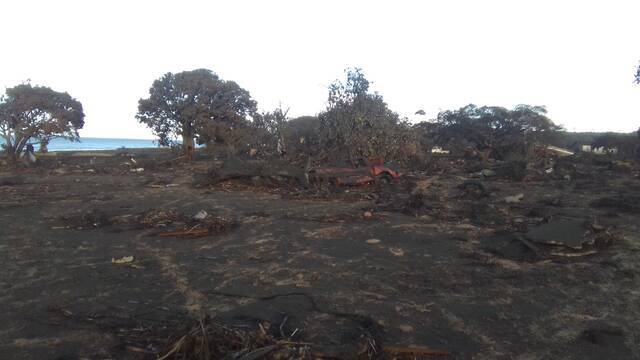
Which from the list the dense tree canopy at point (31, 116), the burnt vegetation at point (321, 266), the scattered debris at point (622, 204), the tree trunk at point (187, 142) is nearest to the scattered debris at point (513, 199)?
the burnt vegetation at point (321, 266)

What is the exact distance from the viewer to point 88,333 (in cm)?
347

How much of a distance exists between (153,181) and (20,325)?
11.6 metres

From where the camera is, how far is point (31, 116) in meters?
21.9

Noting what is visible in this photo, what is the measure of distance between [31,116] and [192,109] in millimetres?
7854

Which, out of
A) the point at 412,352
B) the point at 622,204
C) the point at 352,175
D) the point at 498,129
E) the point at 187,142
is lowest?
the point at 412,352

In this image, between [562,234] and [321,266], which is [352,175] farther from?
[321,266]

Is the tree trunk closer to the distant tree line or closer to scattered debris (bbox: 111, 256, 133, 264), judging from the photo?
the distant tree line

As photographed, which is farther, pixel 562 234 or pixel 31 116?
pixel 31 116

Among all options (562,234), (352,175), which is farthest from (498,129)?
(562,234)

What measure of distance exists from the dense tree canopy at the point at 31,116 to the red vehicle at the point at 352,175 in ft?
54.1

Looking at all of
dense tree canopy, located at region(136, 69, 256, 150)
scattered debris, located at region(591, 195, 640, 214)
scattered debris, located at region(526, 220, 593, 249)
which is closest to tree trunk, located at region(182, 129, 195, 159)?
dense tree canopy, located at region(136, 69, 256, 150)

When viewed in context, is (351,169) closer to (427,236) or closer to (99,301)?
(427,236)

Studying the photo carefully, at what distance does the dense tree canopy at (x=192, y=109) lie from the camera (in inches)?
968

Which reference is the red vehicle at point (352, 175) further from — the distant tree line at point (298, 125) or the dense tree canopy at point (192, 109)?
the dense tree canopy at point (192, 109)
